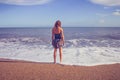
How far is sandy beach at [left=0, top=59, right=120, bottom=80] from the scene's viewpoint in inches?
A: 193

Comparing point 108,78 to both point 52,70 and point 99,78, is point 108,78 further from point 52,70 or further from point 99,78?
point 52,70

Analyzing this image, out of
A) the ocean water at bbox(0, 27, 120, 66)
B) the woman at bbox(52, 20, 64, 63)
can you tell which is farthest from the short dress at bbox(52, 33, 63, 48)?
the ocean water at bbox(0, 27, 120, 66)

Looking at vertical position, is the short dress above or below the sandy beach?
above

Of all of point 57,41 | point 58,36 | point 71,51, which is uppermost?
point 58,36

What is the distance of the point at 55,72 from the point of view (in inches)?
209

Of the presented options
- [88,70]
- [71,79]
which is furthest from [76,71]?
[71,79]

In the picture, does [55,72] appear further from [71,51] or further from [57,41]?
Answer: [71,51]

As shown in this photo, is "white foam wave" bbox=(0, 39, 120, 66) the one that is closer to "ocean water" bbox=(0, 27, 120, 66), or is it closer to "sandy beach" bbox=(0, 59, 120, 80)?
"ocean water" bbox=(0, 27, 120, 66)

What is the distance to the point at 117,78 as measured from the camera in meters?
4.82

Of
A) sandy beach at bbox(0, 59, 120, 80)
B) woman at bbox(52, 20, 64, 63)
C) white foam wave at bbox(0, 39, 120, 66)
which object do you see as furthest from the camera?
white foam wave at bbox(0, 39, 120, 66)

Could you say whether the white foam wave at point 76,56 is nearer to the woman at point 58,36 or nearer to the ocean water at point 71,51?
the ocean water at point 71,51

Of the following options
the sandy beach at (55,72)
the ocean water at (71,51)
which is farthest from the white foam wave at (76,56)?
the sandy beach at (55,72)

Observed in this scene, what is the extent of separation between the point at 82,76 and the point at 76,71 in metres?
0.46

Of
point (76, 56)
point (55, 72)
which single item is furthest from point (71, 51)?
point (55, 72)
